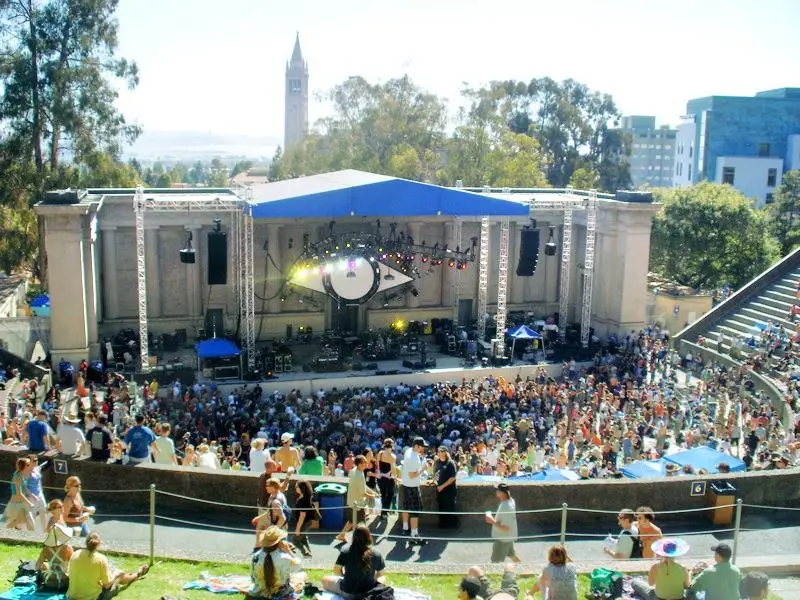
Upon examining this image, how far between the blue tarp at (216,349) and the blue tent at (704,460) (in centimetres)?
1440

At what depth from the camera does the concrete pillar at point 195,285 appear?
29938 mm

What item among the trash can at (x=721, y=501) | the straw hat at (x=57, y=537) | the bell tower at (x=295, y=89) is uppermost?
the bell tower at (x=295, y=89)

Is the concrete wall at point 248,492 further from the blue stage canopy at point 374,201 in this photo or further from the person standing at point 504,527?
the blue stage canopy at point 374,201

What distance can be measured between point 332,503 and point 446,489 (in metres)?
1.52

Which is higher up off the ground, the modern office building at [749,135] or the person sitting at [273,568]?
the modern office building at [749,135]

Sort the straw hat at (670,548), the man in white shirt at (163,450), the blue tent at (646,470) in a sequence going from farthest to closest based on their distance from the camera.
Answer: the blue tent at (646,470), the man in white shirt at (163,450), the straw hat at (670,548)

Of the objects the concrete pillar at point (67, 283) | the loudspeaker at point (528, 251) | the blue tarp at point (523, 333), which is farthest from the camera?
the loudspeaker at point (528, 251)

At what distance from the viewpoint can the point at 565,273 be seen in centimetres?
3189

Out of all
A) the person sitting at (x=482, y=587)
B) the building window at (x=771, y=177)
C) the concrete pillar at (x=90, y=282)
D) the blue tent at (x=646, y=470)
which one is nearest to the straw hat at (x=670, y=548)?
the person sitting at (x=482, y=587)

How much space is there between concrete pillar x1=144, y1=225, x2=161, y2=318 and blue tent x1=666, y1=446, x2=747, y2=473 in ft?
65.4

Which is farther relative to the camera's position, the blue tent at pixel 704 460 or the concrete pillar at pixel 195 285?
the concrete pillar at pixel 195 285

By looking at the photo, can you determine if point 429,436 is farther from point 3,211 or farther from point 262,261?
point 3,211

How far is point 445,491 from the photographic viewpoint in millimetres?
11156

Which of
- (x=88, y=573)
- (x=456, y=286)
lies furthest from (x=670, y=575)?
(x=456, y=286)
